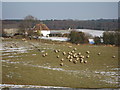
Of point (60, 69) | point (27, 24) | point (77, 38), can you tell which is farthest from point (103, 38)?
point (60, 69)

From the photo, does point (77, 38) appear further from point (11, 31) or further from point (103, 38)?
point (11, 31)

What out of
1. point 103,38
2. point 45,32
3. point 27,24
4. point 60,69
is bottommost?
point 60,69

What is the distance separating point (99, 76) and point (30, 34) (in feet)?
45.0

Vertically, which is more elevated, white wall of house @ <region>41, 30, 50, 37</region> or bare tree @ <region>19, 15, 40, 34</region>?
bare tree @ <region>19, 15, 40, 34</region>

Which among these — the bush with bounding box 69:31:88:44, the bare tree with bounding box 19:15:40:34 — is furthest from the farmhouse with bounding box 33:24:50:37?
the bush with bounding box 69:31:88:44

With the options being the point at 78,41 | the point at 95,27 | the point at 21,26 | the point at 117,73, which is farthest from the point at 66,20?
the point at 117,73

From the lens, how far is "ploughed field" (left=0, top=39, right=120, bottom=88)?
542 centimetres

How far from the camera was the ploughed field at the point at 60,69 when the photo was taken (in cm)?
542

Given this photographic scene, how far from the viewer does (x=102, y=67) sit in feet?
24.3

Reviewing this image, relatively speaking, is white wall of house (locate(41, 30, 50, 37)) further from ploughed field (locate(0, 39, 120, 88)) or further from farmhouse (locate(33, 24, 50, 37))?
ploughed field (locate(0, 39, 120, 88))

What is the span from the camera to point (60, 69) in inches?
275

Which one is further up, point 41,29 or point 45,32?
point 41,29

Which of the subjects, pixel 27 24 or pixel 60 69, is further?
pixel 27 24

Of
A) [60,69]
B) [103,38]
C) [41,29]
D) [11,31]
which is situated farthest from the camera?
[41,29]
